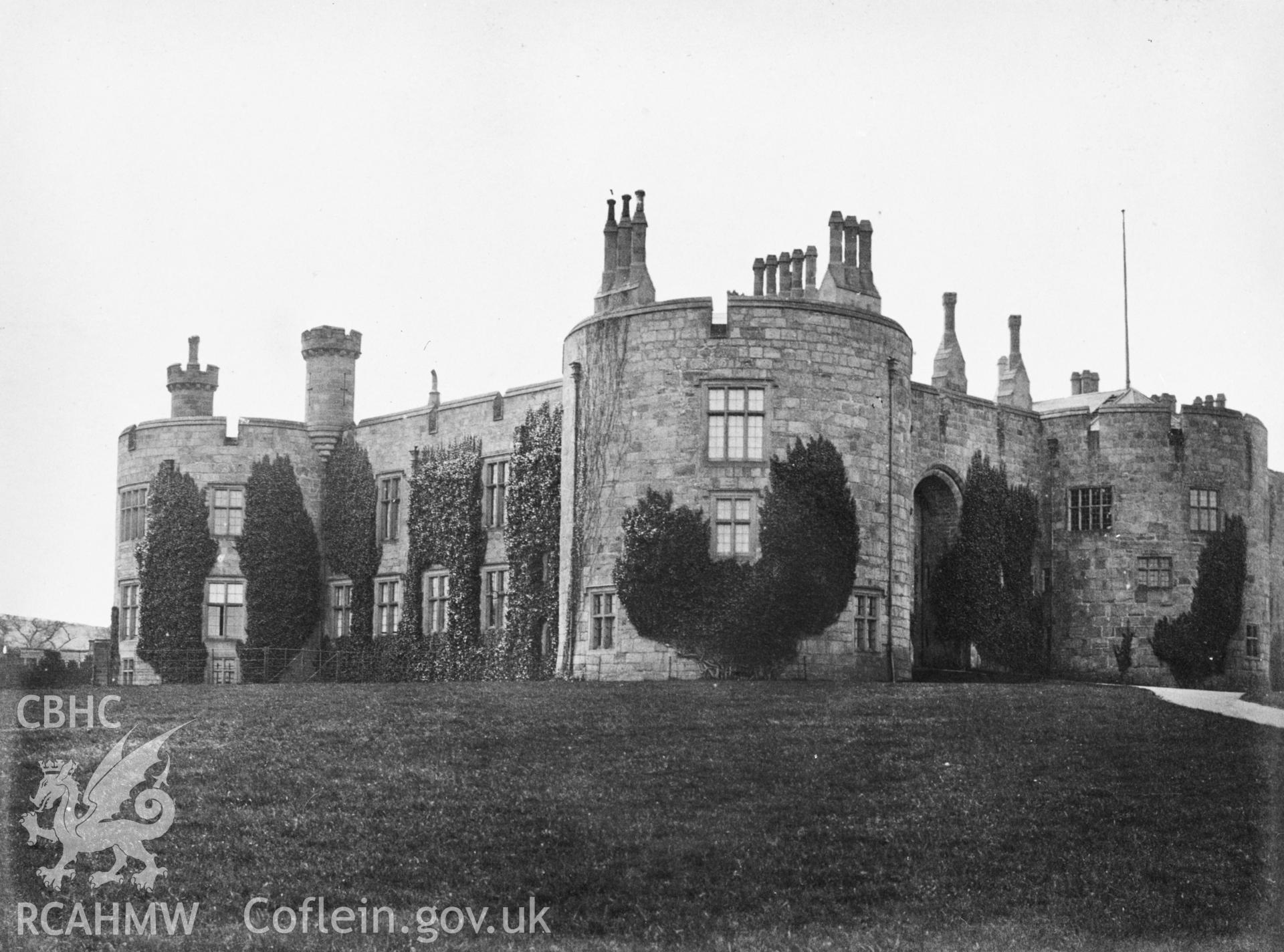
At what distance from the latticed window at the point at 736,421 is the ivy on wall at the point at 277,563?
1823 cm

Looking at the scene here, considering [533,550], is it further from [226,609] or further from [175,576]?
[175,576]

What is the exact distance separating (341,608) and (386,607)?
1808 mm

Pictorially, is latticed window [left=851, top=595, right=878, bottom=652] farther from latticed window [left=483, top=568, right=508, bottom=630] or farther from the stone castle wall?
latticed window [left=483, top=568, right=508, bottom=630]

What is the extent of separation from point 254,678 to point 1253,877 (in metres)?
33.9

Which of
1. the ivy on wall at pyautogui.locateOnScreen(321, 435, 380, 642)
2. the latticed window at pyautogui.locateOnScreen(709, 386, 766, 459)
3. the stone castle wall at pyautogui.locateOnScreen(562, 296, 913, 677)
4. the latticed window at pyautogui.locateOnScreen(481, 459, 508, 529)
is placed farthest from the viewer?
the ivy on wall at pyautogui.locateOnScreen(321, 435, 380, 642)

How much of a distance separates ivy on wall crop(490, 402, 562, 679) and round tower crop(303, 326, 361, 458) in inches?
332

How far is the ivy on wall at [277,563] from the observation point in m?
50.2

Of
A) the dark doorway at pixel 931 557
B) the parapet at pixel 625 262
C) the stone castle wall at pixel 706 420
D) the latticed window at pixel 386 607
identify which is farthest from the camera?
the latticed window at pixel 386 607

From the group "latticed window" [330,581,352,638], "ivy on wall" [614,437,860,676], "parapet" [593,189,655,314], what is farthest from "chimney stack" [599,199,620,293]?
"latticed window" [330,581,352,638]

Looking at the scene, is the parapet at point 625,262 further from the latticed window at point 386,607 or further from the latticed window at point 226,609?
the latticed window at point 226,609

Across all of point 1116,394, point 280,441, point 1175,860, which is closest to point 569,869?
point 1175,860

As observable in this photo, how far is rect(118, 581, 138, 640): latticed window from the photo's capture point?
51031 millimetres

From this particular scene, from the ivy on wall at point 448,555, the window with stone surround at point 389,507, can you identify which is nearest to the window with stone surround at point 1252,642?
the ivy on wall at point 448,555

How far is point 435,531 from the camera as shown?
48156 mm
